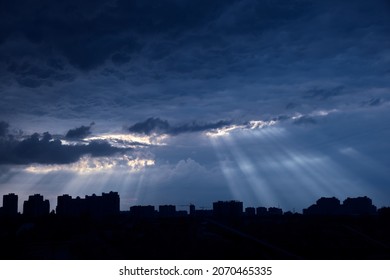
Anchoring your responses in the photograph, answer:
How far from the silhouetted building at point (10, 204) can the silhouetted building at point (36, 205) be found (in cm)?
181

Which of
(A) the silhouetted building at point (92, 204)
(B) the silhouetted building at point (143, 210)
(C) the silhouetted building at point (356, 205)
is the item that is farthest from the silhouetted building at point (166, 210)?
(C) the silhouetted building at point (356, 205)

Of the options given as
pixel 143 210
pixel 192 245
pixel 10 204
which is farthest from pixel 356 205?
pixel 10 204

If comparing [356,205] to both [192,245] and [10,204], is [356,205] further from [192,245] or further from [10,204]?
[10,204]

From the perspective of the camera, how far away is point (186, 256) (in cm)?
1425

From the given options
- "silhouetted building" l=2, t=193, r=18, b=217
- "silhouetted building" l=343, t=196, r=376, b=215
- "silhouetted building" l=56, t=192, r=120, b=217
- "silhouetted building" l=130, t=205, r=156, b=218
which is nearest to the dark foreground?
"silhouetted building" l=56, t=192, r=120, b=217

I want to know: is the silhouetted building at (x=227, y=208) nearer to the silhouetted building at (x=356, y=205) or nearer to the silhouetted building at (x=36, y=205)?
the silhouetted building at (x=356, y=205)

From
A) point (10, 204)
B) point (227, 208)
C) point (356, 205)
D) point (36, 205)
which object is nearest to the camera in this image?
point (227, 208)

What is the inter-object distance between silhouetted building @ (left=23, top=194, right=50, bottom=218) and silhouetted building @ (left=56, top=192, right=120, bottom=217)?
2045mm

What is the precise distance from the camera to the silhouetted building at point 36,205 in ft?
201

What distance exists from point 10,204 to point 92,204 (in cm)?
1402

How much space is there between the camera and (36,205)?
62281mm

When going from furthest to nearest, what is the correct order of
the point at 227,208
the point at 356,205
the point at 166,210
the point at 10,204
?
the point at 166,210
the point at 356,205
the point at 10,204
the point at 227,208
